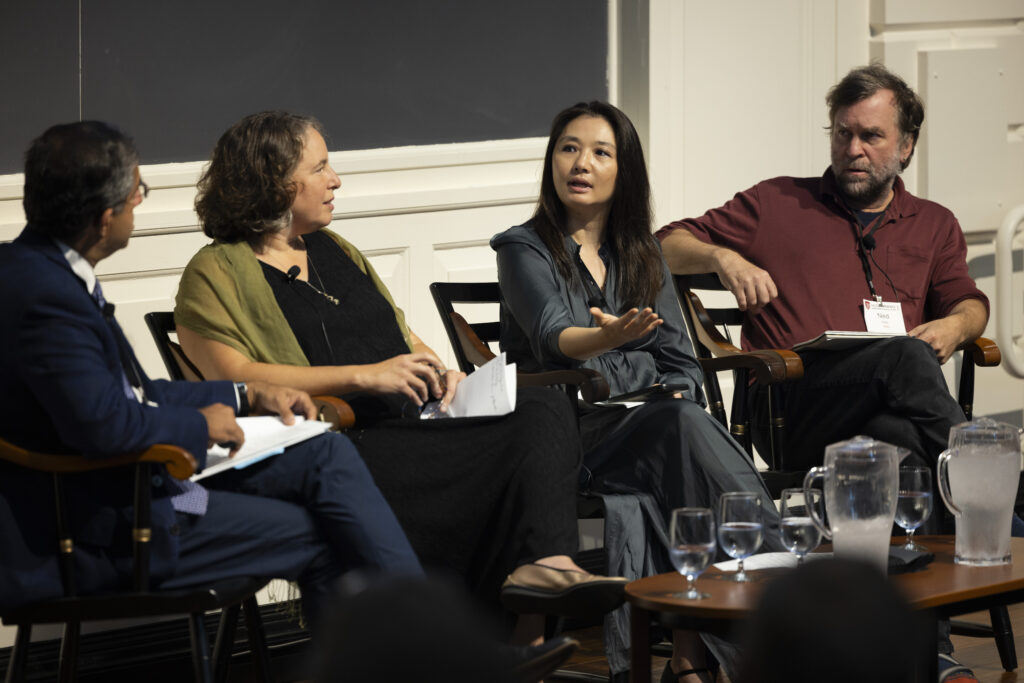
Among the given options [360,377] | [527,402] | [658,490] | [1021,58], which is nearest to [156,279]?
[360,377]

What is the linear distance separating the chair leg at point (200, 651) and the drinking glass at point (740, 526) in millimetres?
853

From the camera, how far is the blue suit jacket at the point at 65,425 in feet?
6.40

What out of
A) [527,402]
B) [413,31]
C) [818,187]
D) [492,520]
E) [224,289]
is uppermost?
[413,31]

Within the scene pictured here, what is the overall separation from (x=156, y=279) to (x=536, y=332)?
3.40 ft

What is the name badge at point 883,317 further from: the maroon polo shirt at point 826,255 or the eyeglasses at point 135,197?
the eyeglasses at point 135,197

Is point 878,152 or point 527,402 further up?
point 878,152

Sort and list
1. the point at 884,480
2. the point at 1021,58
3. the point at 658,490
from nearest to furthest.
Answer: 1. the point at 884,480
2. the point at 658,490
3. the point at 1021,58

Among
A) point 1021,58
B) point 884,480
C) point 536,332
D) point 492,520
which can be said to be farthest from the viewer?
point 1021,58

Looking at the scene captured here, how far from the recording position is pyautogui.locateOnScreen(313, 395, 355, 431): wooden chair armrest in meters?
2.42

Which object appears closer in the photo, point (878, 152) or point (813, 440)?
point (813, 440)

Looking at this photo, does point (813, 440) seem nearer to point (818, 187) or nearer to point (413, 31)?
point (818, 187)

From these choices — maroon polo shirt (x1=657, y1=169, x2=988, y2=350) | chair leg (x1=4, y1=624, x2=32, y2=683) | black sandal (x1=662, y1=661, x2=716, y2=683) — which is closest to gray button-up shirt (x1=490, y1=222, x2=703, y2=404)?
maroon polo shirt (x1=657, y1=169, x2=988, y2=350)

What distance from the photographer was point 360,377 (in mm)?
2582

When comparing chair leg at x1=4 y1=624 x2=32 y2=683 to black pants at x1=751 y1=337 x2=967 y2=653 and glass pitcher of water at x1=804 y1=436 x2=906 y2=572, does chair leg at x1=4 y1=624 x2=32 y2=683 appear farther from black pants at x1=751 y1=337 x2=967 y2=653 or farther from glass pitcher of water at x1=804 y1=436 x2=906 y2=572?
black pants at x1=751 y1=337 x2=967 y2=653
